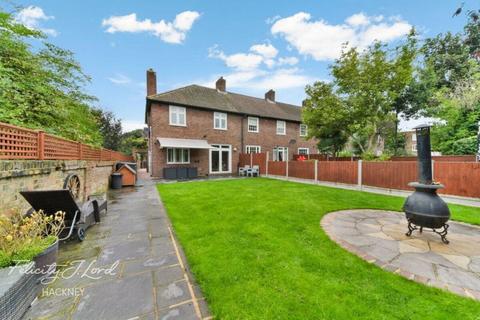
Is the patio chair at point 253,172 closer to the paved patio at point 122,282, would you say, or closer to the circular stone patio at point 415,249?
the circular stone patio at point 415,249

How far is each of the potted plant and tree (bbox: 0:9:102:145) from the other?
4.38 meters

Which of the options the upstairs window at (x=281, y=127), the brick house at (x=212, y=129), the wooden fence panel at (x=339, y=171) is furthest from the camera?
the upstairs window at (x=281, y=127)

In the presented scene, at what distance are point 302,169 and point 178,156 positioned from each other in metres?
11.0

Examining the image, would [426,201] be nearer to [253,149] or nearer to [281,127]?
[253,149]

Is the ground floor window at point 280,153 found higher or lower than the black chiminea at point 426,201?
higher

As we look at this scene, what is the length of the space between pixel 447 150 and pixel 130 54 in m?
28.5

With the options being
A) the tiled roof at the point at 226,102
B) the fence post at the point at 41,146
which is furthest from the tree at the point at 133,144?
the fence post at the point at 41,146

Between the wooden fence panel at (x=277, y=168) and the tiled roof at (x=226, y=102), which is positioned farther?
the tiled roof at (x=226, y=102)

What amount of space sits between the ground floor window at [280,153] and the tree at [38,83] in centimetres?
1917

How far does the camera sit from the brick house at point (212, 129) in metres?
17.4

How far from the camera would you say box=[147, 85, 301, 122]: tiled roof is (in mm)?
18431

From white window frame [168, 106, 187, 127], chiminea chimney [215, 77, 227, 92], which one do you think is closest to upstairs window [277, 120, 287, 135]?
chiminea chimney [215, 77, 227, 92]

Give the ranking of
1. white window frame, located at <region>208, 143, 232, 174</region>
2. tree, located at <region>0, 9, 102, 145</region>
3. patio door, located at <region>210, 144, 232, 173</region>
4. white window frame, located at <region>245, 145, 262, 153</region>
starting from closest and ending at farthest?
tree, located at <region>0, 9, 102, 145</region>, white window frame, located at <region>208, 143, 232, 174</region>, patio door, located at <region>210, 144, 232, 173</region>, white window frame, located at <region>245, 145, 262, 153</region>

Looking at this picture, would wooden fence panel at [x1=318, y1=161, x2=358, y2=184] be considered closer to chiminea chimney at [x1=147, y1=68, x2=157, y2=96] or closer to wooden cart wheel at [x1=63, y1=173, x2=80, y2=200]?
wooden cart wheel at [x1=63, y1=173, x2=80, y2=200]
